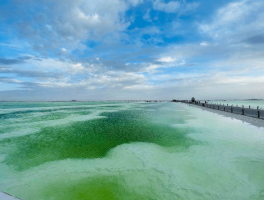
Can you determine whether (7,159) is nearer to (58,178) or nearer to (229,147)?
(58,178)

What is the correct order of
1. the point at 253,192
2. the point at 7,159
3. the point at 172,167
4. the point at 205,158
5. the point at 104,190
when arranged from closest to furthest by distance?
the point at 253,192 < the point at 104,190 < the point at 172,167 < the point at 205,158 < the point at 7,159

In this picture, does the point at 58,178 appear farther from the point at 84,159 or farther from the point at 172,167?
the point at 172,167

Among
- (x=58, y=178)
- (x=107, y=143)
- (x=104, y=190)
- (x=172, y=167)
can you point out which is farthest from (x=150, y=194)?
(x=107, y=143)

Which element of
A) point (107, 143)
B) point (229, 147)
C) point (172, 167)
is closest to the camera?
point (172, 167)

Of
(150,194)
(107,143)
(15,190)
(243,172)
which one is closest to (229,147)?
(243,172)

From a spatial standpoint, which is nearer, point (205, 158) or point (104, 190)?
point (104, 190)

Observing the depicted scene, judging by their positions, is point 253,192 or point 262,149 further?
point 262,149

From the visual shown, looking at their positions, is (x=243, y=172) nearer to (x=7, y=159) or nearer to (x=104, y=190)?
(x=104, y=190)

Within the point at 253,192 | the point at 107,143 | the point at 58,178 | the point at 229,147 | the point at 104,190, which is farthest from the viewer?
the point at 107,143

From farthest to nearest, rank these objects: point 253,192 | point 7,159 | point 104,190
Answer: point 7,159 < point 104,190 < point 253,192
